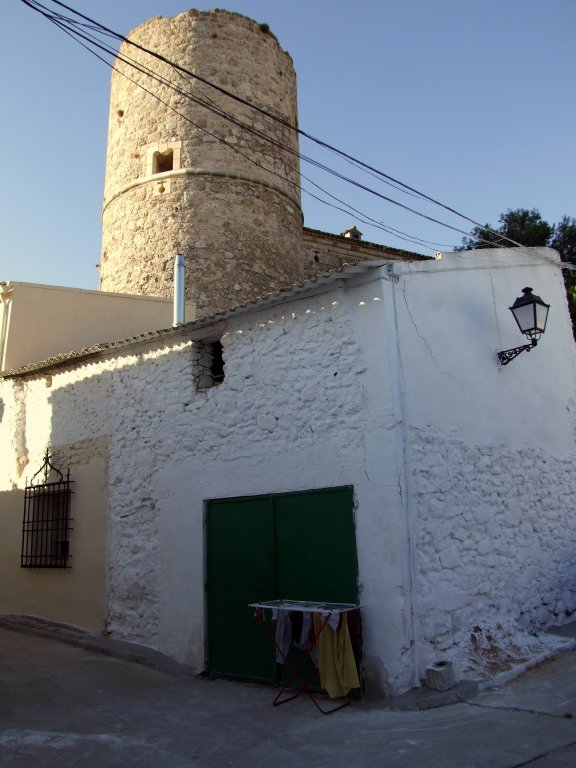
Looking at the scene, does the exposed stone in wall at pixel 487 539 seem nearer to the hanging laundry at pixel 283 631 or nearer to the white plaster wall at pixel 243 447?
the white plaster wall at pixel 243 447

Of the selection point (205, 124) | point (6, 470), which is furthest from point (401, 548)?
point (205, 124)

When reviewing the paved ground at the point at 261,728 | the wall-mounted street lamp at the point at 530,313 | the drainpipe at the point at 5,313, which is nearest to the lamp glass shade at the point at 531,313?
the wall-mounted street lamp at the point at 530,313

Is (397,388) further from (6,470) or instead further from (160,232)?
(160,232)

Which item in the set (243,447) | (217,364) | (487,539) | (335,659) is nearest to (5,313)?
(217,364)

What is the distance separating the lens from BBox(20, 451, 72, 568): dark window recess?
9.03m

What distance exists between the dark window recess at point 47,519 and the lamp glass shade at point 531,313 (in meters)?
6.10

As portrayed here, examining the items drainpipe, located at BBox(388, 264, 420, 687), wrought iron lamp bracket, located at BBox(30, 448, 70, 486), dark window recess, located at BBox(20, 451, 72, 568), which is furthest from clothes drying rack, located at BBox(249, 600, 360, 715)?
wrought iron lamp bracket, located at BBox(30, 448, 70, 486)

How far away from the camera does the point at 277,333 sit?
6.94m

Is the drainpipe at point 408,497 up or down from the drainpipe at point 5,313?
down

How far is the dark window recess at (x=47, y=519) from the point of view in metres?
9.03

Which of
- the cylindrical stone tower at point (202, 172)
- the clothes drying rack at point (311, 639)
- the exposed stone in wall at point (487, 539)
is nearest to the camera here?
the clothes drying rack at point (311, 639)

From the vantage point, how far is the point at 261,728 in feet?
16.8

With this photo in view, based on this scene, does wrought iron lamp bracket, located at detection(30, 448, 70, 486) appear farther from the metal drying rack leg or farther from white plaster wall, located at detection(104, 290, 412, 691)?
the metal drying rack leg

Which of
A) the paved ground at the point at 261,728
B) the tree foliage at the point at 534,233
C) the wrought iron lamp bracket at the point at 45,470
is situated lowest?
the paved ground at the point at 261,728
